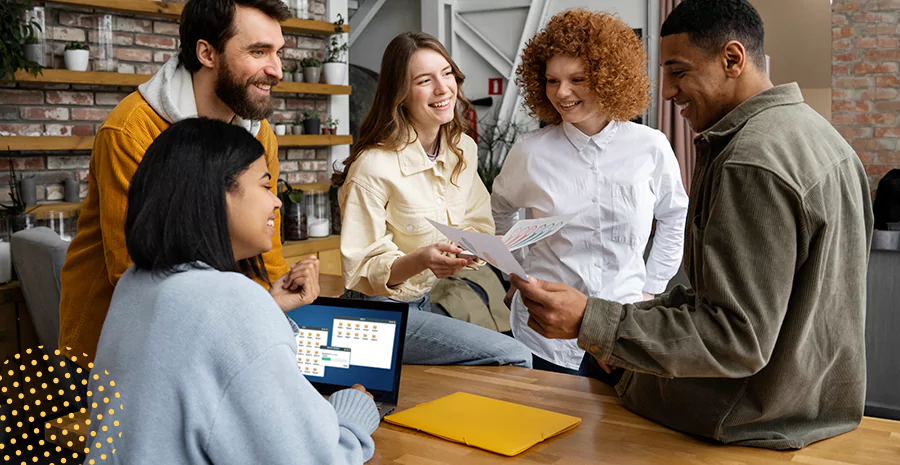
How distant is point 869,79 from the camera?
526 centimetres

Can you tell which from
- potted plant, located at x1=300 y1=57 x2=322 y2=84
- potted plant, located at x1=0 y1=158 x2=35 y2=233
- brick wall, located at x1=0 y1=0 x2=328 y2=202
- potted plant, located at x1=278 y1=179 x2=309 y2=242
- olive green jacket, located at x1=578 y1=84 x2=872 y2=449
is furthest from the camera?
potted plant, located at x1=300 y1=57 x2=322 y2=84

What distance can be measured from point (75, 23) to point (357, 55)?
14.1 ft

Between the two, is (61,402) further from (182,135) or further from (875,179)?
(875,179)

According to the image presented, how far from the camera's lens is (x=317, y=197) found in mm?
5305

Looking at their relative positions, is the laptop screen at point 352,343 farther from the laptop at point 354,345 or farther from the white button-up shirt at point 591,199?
the white button-up shirt at point 591,199

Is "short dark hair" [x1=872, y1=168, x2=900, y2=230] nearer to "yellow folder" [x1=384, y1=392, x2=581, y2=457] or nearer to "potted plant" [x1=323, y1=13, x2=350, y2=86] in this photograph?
"potted plant" [x1=323, y1=13, x2=350, y2=86]

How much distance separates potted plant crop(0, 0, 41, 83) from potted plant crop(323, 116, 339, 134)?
7.08 ft

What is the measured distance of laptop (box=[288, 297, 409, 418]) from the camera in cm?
185

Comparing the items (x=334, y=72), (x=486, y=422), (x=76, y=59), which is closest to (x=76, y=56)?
(x=76, y=59)

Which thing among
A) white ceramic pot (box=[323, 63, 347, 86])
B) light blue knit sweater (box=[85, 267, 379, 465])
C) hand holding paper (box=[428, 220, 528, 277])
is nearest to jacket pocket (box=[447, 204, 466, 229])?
hand holding paper (box=[428, 220, 528, 277])

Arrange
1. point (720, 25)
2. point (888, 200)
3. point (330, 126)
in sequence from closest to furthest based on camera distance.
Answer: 1. point (720, 25)
2. point (888, 200)
3. point (330, 126)

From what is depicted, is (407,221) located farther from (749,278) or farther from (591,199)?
(749,278)

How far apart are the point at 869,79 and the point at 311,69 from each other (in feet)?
12.3

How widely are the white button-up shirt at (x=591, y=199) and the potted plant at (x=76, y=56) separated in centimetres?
291
